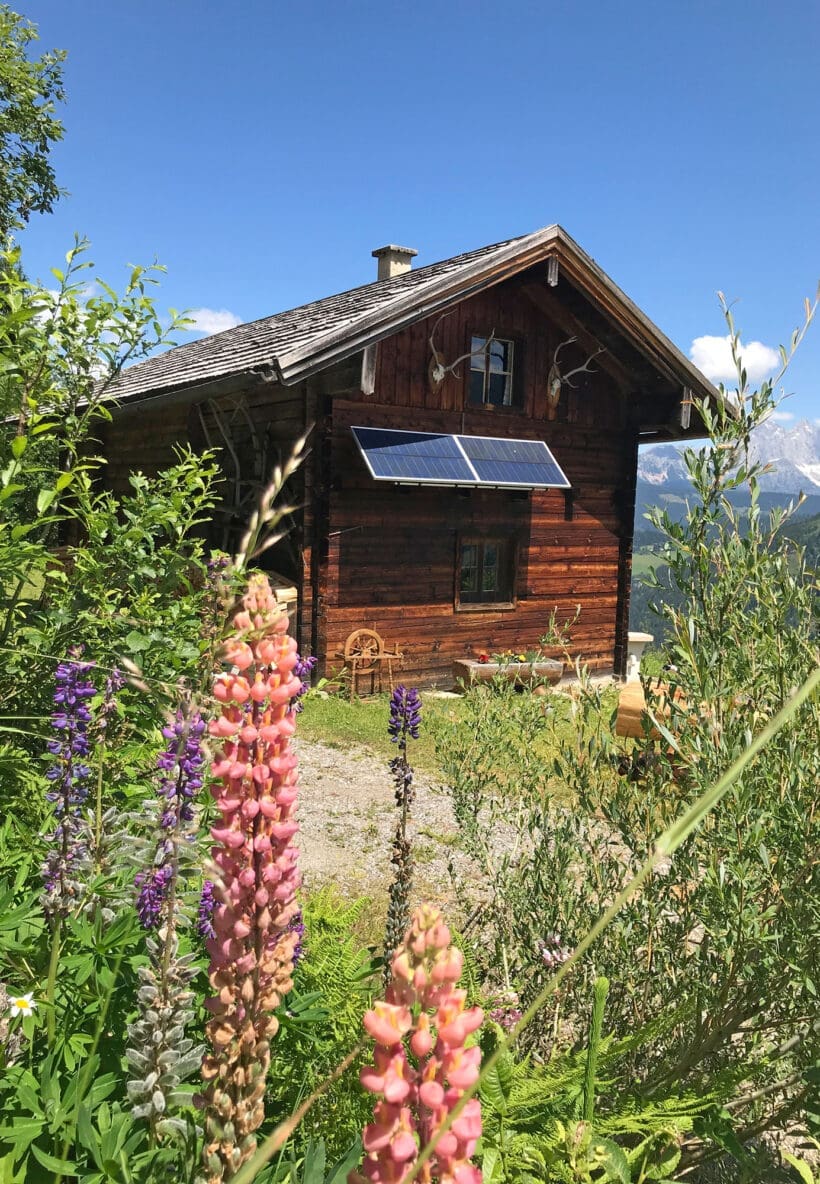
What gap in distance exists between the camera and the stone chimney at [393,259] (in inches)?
630

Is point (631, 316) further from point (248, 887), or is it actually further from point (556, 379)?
point (248, 887)

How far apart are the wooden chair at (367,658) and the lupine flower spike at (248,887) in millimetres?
10336

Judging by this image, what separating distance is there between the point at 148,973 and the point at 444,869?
16.6 ft

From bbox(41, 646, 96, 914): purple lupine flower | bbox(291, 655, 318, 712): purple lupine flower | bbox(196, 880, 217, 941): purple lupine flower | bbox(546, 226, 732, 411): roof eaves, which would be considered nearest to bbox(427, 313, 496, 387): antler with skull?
bbox(546, 226, 732, 411): roof eaves

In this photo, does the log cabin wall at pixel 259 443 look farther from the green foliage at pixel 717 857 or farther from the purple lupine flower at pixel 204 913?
the purple lupine flower at pixel 204 913

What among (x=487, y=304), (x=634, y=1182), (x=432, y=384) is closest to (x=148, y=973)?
(x=634, y=1182)

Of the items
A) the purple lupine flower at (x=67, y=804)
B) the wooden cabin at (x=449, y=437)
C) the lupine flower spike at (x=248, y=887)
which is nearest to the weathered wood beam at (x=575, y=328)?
the wooden cabin at (x=449, y=437)

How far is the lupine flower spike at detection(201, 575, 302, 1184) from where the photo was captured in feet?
3.31

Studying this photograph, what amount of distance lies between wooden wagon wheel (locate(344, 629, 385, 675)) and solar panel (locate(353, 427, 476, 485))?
247 centimetres

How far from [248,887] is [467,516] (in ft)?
39.8

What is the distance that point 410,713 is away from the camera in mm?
3059

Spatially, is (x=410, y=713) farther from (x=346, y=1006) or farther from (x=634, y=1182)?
(x=634, y=1182)

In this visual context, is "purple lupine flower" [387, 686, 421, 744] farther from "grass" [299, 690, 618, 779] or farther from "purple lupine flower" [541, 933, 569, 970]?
"grass" [299, 690, 618, 779]

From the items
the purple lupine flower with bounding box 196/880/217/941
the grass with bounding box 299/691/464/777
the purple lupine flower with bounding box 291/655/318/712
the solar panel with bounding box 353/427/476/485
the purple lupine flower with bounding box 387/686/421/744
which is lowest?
the grass with bounding box 299/691/464/777
